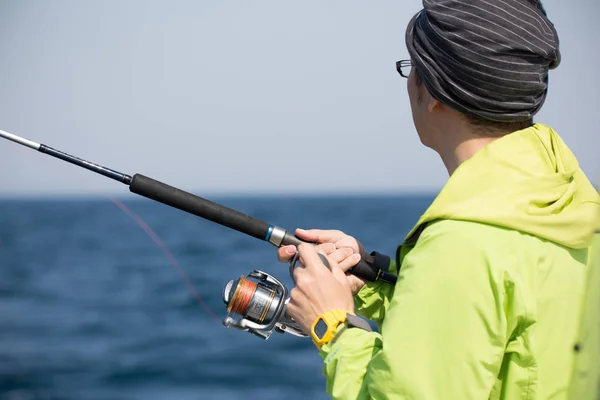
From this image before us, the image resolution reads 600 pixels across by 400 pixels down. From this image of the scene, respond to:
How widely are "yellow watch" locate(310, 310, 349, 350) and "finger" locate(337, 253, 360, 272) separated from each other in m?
0.44

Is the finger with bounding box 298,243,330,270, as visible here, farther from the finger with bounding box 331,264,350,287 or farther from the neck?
the neck

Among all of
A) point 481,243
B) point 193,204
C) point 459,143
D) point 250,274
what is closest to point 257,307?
point 250,274

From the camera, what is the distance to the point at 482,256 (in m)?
1.71

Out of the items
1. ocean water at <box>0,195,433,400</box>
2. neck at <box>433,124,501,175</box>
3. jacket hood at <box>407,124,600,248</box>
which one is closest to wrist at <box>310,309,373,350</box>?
jacket hood at <box>407,124,600,248</box>

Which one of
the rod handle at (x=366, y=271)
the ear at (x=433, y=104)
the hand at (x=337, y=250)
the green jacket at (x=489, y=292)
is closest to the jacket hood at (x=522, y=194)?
the green jacket at (x=489, y=292)

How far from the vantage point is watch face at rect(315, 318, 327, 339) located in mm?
2007

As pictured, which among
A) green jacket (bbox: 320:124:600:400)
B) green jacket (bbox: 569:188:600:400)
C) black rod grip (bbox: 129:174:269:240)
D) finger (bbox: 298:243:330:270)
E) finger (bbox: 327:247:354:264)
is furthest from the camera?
black rod grip (bbox: 129:174:269:240)

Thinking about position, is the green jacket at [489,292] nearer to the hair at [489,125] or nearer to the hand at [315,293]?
the hair at [489,125]

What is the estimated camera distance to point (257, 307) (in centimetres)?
259

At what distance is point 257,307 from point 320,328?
0.60m

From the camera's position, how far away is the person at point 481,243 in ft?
5.58

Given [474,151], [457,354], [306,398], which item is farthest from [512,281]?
[306,398]

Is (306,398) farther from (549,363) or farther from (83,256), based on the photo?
(83,256)

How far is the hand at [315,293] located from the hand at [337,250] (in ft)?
0.65
